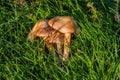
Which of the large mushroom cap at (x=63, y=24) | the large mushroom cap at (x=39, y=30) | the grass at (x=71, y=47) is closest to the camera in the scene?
the grass at (x=71, y=47)

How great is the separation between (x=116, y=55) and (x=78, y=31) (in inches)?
15.5

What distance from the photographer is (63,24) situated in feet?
9.75

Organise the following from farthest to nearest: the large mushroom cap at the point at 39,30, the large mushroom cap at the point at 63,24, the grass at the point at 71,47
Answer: the large mushroom cap at the point at 39,30
the large mushroom cap at the point at 63,24
the grass at the point at 71,47

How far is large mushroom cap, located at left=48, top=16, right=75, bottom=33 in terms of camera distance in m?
2.96

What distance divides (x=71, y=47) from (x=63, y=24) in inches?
9.9

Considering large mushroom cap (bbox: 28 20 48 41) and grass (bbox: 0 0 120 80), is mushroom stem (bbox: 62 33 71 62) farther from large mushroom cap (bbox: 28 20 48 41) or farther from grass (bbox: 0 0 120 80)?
large mushroom cap (bbox: 28 20 48 41)

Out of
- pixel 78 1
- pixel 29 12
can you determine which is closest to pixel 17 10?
pixel 29 12

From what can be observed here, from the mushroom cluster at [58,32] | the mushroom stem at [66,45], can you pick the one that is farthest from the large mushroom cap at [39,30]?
the mushroom stem at [66,45]

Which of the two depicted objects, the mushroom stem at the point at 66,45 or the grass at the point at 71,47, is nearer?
the grass at the point at 71,47

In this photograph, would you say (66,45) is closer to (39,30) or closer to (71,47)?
(71,47)

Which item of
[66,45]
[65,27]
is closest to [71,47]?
[66,45]

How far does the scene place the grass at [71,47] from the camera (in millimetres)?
2826

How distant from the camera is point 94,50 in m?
2.97

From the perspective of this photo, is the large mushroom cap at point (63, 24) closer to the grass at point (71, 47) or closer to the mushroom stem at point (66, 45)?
the mushroom stem at point (66, 45)
